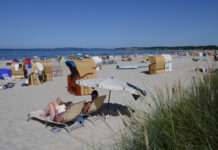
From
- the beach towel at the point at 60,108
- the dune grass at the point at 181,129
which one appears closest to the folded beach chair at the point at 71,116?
the beach towel at the point at 60,108

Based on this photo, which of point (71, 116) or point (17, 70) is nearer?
point (71, 116)

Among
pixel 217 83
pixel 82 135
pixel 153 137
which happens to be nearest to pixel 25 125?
pixel 82 135

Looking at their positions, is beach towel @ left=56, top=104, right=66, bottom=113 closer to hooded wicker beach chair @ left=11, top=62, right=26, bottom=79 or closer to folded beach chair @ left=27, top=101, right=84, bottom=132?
folded beach chair @ left=27, top=101, right=84, bottom=132

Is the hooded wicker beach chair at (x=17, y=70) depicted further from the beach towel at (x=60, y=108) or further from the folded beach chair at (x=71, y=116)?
the beach towel at (x=60, y=108)

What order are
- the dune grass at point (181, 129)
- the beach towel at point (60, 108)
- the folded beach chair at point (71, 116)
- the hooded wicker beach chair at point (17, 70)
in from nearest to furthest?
the dune grass at point (181, 129), the folded beach chair at point (71, 116), the beach towel at point (60, 108), the hooded wicker beach chair at point (17, 70)

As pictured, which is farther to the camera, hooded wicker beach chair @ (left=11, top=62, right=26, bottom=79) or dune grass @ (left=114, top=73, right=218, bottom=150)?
hooded wicker beach chair @ (left=11, top=62, right=26, bottom=79)

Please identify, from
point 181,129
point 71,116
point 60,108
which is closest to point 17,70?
point 60,108

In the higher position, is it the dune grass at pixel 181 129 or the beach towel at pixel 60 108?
the dune grass at pixel 181 129

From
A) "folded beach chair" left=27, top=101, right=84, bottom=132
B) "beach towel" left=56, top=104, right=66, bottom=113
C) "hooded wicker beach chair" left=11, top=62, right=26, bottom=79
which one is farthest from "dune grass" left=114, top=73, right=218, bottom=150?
"hooded wicker beach chair" left=11, top=62, right=26, bottom=79

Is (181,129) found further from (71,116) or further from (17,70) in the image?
(17,70)

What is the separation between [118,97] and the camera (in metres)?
7.70

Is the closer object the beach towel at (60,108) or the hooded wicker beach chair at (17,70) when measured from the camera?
the beach towel at (60,108)

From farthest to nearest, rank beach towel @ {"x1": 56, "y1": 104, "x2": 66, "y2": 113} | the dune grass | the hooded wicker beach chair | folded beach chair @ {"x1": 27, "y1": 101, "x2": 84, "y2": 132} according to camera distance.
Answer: the hooded wicker beach chair < beach towel @ {"x1": 56, "y1": 104, "x2": 66, "y2": 113} < folded beach chair @ {"x1": 27, "y1": 101, "x2": 84, "y2": 132} < the dune grass

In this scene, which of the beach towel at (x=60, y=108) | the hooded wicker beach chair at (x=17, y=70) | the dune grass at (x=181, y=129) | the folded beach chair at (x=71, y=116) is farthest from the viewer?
the hooded wicker beach chair at (x=17, y=70)
